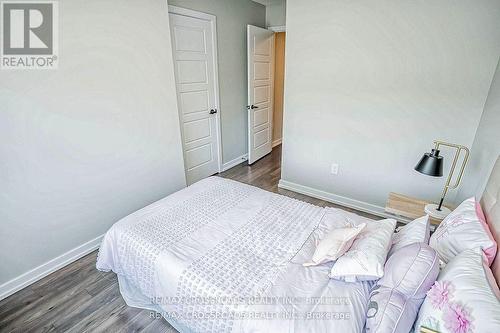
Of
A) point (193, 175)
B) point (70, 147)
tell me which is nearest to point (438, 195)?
point (193, 175)

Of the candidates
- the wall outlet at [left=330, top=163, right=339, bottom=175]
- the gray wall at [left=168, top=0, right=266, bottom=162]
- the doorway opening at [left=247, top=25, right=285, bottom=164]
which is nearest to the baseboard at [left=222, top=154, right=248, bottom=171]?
the gray wall at [left=168, top=0, right=266, bottom=162]

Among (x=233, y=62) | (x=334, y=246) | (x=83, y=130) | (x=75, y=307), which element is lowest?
(x=75, y=307)

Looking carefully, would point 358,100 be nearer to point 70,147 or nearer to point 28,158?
point 70,147

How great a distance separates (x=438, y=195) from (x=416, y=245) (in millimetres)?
1719

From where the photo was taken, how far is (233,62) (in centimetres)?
371

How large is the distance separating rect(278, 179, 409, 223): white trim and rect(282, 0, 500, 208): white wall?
0.19 feet

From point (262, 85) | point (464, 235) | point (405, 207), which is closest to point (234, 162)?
point (262, 85)

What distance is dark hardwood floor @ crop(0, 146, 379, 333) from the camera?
63.9 inches

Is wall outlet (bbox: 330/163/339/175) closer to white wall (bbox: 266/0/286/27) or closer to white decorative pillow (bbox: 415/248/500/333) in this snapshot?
white decorative pillow (bbox: 415/248/500/333)

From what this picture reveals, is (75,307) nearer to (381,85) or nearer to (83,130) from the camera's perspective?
(83,130)

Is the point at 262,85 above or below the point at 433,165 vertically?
above

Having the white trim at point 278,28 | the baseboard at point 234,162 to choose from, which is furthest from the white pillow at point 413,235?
the white trim at point 278,28

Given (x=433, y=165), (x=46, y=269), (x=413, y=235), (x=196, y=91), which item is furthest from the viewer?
(x=196, y=91)

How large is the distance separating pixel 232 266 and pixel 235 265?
18 millimetres
